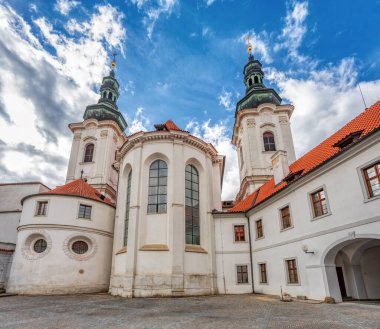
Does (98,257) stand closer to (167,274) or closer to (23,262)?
(23,262)

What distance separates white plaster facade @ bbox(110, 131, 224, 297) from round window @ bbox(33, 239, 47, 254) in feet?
18.7

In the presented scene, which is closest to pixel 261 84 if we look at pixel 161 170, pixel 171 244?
pixel 161 170

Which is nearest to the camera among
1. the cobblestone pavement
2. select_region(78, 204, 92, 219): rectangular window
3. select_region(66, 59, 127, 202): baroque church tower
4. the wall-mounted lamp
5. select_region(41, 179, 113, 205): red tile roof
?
the cobblestone pavement

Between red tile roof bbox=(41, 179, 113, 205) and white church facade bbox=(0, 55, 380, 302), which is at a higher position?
red tile roof bbox=(41, 179, 113, 205)

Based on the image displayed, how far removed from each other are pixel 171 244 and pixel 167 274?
1.89 metres

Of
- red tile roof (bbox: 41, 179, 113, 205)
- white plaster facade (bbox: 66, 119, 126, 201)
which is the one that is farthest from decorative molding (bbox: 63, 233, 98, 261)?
white plaster facade (bbox: 66, 119, 126, 201)

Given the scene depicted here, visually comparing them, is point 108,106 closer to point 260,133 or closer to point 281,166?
point 260,133

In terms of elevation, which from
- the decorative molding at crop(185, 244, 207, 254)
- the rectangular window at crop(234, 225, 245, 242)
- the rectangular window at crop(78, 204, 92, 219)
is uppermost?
the rectangular window at crop(78, 204, 92, 219)

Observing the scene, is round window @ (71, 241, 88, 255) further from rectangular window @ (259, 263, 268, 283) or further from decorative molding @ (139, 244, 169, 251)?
rectangular window @ (259, 263, 268, 283)

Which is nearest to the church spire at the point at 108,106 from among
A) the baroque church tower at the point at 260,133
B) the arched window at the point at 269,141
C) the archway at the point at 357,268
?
the baroque church tower at the point at 260,133

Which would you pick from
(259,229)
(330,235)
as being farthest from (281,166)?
(330,235)

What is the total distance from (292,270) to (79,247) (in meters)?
16.4

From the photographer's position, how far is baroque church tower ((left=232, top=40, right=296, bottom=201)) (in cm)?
3198

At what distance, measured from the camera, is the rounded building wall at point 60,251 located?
19.8 meters
